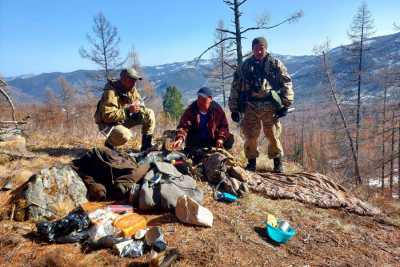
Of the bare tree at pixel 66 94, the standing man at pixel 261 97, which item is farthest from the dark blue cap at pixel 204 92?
the bare tree at pixel 66 94

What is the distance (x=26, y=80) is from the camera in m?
170

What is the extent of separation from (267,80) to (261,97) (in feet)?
1.01

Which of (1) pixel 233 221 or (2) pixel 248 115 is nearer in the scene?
(1) pixel 233 221

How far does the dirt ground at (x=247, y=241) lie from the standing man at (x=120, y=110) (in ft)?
3.52

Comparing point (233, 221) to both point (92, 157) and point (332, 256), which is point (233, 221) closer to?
point (332, 256)

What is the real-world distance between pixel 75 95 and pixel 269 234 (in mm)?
45323

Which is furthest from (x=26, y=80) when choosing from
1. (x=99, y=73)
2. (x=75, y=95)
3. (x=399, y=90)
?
(x=399, y=90)

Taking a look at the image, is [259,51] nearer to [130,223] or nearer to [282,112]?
[282,112]

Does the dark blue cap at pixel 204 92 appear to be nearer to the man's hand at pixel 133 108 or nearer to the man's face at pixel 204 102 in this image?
the man's face at pixel 204 102

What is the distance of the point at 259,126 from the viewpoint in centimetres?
526

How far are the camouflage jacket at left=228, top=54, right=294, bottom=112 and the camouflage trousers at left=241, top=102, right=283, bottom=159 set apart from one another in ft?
0.66

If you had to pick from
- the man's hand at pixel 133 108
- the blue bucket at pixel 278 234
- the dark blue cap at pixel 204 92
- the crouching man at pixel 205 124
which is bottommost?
the blue bucket at pixel 278 234

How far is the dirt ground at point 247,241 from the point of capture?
2.59 meters

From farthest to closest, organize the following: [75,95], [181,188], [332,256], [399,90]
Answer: [75,95] < [399,90] < [181,188] < [332,256]
